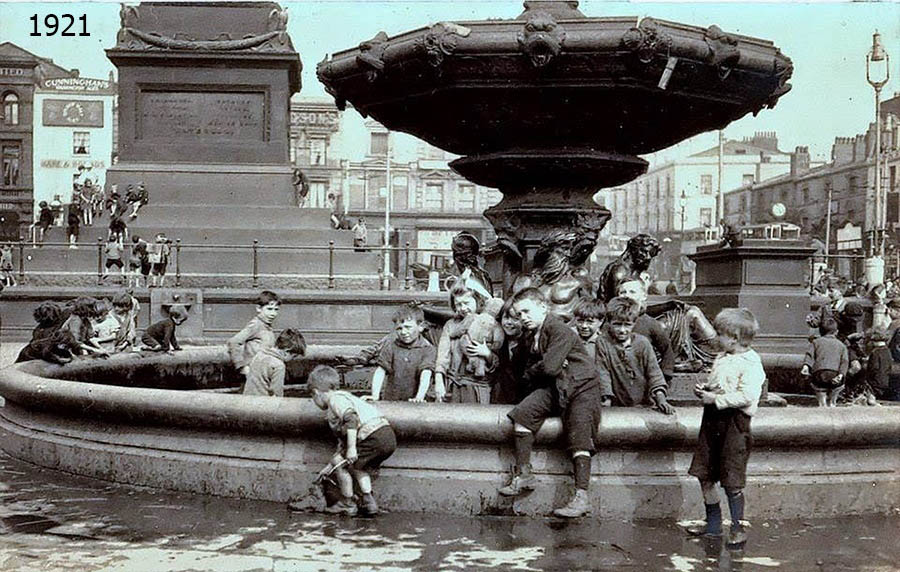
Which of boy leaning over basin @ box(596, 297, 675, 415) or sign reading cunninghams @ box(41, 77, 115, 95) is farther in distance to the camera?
sign reading cunninghams @ box(41, 77, 115, 95)

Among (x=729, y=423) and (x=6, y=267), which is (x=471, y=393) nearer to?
(x=729, y=423)

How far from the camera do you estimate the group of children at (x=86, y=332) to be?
8.63m

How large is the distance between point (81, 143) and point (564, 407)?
67737 mm

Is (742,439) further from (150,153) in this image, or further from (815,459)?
(150,153)

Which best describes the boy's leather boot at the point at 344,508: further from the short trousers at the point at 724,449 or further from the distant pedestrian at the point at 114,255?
the distant pedestrian at the point at 114,255

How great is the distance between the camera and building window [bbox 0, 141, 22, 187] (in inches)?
2589

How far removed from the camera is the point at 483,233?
67562 millimetres

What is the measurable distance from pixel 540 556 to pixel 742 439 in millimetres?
1183

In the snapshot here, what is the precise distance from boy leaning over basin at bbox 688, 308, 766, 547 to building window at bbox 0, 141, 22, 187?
6749cm

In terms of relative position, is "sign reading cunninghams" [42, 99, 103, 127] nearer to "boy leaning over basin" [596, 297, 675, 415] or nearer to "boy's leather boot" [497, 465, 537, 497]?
"boy leaning over basin" [596, 297, 675, 415]

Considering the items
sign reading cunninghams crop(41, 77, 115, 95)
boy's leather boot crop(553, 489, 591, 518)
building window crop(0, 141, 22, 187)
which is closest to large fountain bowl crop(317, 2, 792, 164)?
boy's leather boot crop(553, 489, 591, 518)

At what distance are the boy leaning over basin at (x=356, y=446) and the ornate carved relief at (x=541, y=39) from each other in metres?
2.56

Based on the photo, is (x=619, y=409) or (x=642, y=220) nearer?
(x=619, y=409)

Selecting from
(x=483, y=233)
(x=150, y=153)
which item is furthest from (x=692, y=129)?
(x=483, y=233)
